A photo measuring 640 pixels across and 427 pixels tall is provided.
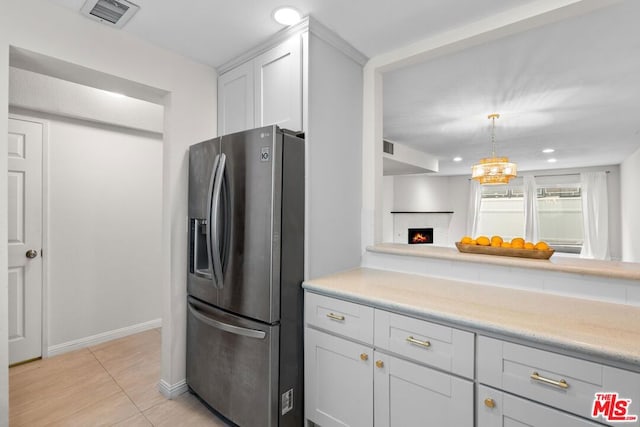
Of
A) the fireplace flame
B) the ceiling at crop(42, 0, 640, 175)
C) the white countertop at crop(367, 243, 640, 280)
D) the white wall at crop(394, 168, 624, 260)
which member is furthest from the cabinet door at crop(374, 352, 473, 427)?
the fireplace flame

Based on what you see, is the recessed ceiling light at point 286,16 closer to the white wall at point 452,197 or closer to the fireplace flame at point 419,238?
the white wall at point 452,197

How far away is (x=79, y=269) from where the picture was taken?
2.80 meters

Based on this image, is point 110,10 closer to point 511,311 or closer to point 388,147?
point 511,311

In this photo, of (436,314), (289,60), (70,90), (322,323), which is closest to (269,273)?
(322,323)

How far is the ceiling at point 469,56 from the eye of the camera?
5.56 feet

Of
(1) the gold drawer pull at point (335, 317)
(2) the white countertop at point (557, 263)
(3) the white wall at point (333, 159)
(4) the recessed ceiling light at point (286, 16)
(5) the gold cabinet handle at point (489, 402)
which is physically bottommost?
(5) the gold cabinet handle at point (489, 402)

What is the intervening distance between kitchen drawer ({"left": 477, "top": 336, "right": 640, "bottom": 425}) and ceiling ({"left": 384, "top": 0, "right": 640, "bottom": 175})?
71.7 inches

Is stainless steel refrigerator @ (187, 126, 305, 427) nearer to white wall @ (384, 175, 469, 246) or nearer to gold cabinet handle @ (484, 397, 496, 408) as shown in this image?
gold cabinet handle @ (484, 397, 496, 408)

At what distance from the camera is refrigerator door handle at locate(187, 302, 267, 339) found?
1.65m

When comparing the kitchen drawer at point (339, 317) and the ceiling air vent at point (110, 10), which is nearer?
the kitchen drawer at point (339, 317)

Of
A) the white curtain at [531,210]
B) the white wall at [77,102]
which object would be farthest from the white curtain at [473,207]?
the white wall at [77,102]

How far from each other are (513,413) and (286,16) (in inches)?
82.0

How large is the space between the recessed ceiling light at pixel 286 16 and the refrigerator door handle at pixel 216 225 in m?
0.82

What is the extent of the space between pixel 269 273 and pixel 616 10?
2299 millimetres
